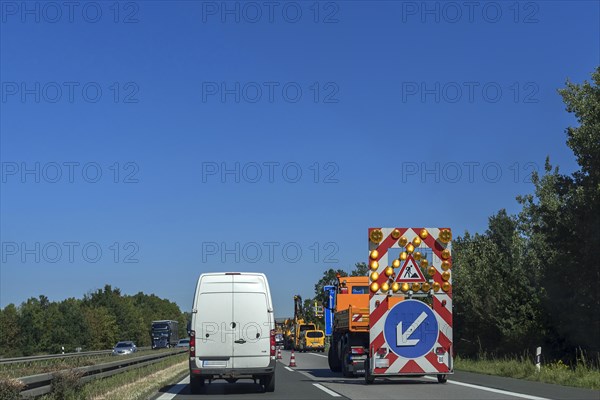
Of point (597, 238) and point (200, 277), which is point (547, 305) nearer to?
point (597, 238)

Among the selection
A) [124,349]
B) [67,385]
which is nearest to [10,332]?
[124,349]

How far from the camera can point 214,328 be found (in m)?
16.8

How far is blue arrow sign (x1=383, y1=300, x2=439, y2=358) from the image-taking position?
58.7 feet

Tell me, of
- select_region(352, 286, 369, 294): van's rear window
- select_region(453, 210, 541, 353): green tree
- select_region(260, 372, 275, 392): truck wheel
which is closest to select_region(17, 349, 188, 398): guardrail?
select_region(260, 372, 275, 392): truck wheel

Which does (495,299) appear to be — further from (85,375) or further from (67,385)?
(67,385)

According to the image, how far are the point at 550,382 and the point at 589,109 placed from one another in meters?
13.4

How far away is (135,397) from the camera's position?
1556 cm

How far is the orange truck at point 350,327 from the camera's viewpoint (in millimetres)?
20609

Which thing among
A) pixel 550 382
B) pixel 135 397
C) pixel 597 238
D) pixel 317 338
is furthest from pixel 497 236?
pixel 135 397

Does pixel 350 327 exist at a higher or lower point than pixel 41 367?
higher

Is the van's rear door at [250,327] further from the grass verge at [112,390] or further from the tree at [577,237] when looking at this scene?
the tree at [577,237]

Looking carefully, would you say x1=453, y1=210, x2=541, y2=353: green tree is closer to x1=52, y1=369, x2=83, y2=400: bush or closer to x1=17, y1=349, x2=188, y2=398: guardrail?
x1=17, y1=349, x2=188, y2=398: guardrail

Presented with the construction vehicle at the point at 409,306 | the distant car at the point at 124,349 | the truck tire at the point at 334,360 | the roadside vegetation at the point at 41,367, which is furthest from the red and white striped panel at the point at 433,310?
the distant car at the point at 124,349

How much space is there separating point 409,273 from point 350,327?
11.0ft
